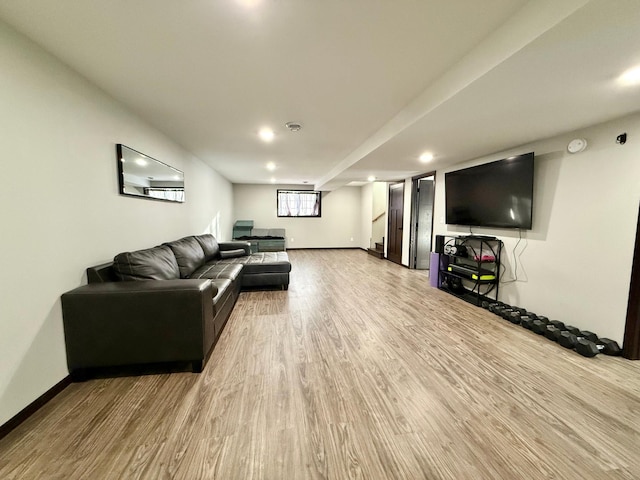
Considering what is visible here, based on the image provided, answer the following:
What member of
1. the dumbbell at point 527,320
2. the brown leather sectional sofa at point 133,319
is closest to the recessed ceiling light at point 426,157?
the dumbbell at point 527,320

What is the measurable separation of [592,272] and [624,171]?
966mm

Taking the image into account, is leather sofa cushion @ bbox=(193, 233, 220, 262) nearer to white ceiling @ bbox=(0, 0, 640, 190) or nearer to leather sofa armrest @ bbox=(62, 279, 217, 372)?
white ceiling @ bbox=(0, 0, 640, 190)

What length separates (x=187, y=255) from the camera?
3246 millimetres

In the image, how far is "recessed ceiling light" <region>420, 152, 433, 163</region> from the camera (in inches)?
141

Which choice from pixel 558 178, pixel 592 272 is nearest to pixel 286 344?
pixel 592 272

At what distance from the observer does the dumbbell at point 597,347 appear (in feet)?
7.35

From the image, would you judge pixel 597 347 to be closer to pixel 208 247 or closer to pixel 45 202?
pixel 45 202

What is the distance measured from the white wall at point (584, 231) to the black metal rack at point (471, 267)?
34 cm

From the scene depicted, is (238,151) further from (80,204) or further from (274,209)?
(274,209)

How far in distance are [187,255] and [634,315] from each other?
4614mm

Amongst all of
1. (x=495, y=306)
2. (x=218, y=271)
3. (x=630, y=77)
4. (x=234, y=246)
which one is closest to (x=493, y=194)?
(x=495, y=306)

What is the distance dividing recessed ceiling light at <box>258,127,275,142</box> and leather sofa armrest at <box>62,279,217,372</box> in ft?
6.82

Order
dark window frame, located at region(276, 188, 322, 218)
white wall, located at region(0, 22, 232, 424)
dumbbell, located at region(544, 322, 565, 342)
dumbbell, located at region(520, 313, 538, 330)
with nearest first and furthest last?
white wall, located at region(0, 22, 232, 424), dumbbell, located at region(544, 322, 565, 342), dumbbell, located at region(520, 313, 538, 330), dark window frame, located at region(276, 188, 322, 218)

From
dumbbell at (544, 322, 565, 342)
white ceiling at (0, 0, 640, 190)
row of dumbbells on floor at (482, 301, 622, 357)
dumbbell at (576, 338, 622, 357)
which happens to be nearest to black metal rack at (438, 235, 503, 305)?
row of dumbbells on floor at (482, 301, 622, 357)
